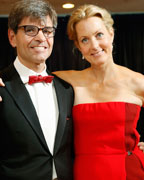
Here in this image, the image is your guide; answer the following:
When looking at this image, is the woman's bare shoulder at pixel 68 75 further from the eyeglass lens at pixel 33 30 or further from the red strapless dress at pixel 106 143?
the eyeglass lens at pixel 33 30

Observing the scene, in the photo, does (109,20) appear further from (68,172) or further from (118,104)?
(68,172)

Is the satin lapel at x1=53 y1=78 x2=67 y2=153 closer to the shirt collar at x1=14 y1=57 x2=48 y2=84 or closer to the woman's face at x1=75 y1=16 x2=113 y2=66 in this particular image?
the shirt collar at x1=14 y1=57 x2=48 y2=84

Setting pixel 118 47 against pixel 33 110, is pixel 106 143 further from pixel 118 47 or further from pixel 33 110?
pixel 118 47

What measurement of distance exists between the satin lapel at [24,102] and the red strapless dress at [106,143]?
1.54 feet

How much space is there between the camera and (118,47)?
478 centimetres

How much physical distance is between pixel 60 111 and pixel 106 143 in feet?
1.59

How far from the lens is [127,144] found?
190 centimetres

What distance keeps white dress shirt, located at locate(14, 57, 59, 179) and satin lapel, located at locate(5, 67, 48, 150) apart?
2.1 inches

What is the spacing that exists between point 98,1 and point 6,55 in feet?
6.62

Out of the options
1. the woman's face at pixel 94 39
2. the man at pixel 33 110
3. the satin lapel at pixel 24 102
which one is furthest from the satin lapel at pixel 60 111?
the woman's face at pixel 94 39

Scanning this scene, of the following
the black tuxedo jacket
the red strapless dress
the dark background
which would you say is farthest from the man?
the dark background

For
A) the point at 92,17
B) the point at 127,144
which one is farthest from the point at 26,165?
the point at 92,17

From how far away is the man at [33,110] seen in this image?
1473 mm

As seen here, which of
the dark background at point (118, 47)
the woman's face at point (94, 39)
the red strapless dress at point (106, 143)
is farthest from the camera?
the dark background at point (118, 47)
